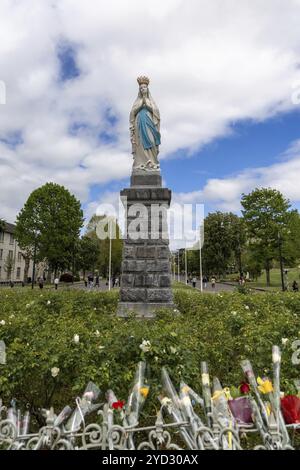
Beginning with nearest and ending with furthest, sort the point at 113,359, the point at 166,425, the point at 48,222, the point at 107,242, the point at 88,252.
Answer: the point at 166,425, the point at 113,359, the point at 48,222, the point at 107,242, the point at 88,252

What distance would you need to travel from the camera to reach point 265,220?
1556 inches

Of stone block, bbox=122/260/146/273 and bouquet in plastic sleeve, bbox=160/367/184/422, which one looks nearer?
bouquet in plastic sleeve, bbox=160/367/184/422

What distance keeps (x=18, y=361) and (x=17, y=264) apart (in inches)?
2573

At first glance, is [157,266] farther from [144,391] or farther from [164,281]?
[144,391]

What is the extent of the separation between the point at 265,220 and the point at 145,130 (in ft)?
106

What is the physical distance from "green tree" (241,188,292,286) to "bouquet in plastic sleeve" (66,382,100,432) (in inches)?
1503

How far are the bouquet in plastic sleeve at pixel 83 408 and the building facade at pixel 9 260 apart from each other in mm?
57593

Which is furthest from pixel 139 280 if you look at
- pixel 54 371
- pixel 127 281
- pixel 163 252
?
pixel 54 371

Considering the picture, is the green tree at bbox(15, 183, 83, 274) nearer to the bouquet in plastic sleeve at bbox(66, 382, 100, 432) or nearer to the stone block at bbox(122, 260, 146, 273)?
the stone block at bbox(122, 260, 146, 273)

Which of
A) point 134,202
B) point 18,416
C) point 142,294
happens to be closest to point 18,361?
point 18,416

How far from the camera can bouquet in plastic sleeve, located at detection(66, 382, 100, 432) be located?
2.67 meters

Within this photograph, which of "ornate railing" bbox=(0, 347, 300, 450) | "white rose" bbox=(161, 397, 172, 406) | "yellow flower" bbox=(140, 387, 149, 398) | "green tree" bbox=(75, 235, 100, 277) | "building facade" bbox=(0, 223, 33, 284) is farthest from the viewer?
"green tree" bbox=(75, 235, 100, 277)

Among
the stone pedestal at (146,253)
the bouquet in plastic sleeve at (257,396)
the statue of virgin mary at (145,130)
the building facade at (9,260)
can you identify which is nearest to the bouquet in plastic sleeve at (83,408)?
the bouquet in plastic sleeve at (257,396)

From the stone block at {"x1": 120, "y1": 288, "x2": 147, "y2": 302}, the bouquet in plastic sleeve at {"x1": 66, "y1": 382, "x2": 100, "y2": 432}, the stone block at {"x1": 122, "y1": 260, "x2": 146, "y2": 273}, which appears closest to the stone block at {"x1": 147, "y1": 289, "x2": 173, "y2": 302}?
the stone block at {"x1": 120, "y1": 288, "x2": 147, "y2": 302}
